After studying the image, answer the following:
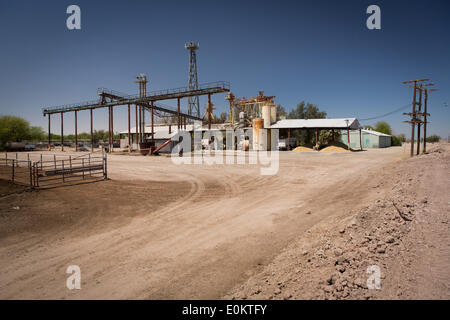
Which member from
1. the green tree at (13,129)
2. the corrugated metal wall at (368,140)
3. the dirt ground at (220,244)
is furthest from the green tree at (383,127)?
the green tree at (13,129)

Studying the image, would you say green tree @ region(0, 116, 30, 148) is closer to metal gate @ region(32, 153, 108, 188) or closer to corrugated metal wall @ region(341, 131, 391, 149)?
metal gate @ region(32, 153, 108, 188)

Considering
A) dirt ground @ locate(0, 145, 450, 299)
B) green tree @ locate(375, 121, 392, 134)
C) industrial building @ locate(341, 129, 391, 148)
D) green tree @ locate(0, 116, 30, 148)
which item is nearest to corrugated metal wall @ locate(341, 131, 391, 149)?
industrial building @ locate(341, 129, 391, 148)

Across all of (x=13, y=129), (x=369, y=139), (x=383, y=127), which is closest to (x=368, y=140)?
(x=369, y=139)

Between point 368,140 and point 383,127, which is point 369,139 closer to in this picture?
point 368,140

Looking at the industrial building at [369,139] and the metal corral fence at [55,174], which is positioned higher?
the industrial building at [369,139]

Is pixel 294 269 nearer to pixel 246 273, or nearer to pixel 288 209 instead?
pixel 246 273

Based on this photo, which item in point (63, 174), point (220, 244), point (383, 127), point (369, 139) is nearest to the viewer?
point (220, 244)

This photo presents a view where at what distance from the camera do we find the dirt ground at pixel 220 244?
12.6ft

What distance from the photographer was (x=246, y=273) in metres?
4.46

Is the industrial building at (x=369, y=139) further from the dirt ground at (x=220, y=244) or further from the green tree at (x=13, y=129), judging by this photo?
the green tree at (x=13, y=129)

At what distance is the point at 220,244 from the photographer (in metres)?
5.82

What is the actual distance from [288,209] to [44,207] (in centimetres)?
895

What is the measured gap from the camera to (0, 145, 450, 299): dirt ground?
12.6 feet
